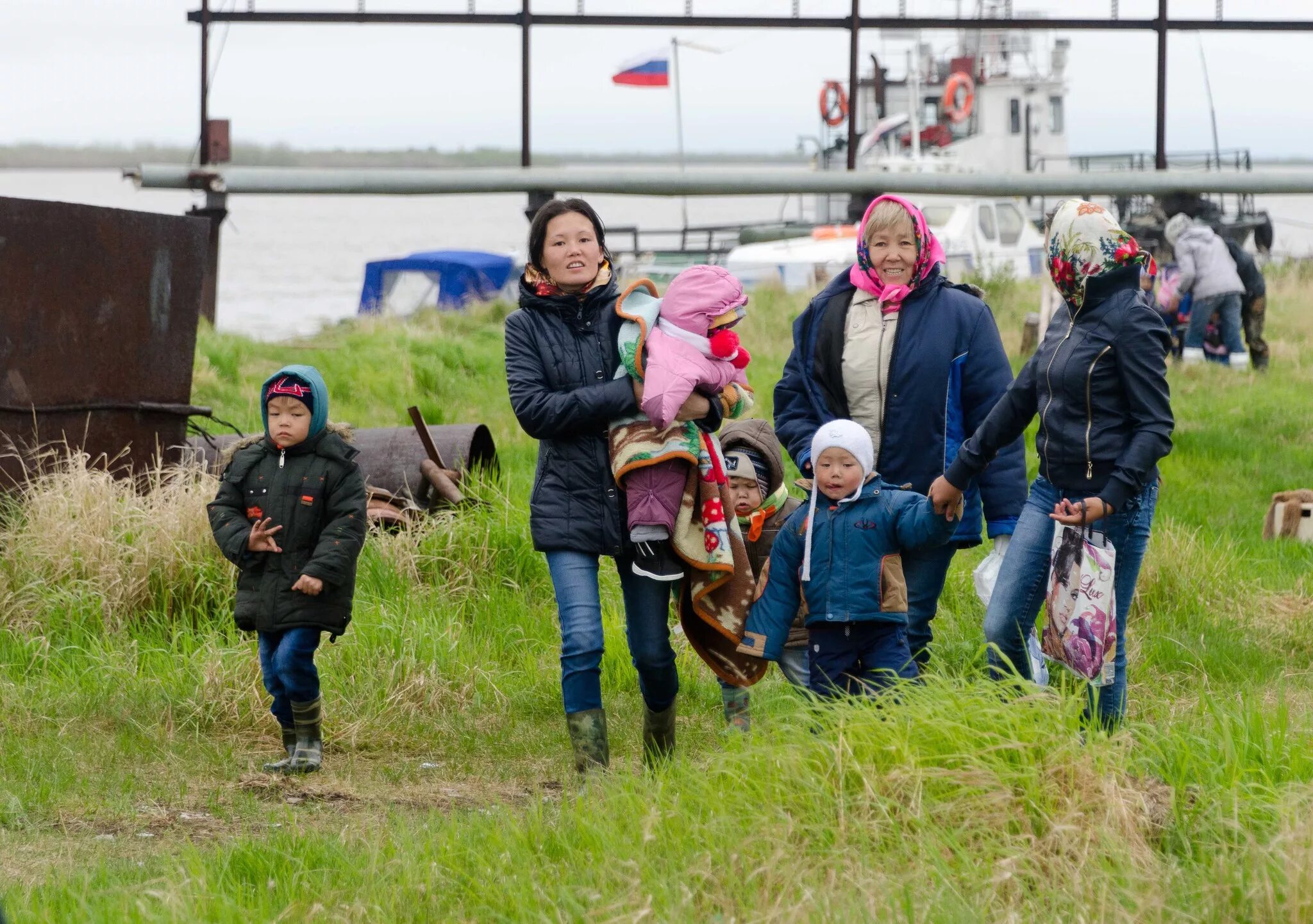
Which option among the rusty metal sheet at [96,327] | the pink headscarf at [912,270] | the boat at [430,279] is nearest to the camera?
the pink headscarf at [912,270]

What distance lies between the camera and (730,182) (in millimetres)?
13766

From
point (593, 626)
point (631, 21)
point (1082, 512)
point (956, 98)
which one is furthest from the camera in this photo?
point (956, 98)

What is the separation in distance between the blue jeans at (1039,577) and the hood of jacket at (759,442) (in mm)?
1137

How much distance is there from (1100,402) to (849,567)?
2.89ft

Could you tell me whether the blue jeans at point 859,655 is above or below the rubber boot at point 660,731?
above

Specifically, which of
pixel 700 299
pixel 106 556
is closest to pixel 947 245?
pixel 106 556

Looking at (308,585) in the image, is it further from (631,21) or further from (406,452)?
(631,21)

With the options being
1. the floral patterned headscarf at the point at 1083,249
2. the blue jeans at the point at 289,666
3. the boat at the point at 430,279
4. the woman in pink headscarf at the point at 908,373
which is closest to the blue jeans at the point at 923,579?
the woman in pink headscarf at the point at 908,373

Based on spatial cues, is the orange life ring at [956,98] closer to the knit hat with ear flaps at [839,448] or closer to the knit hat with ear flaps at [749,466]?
the knit hat with ear flaps at [749,466]

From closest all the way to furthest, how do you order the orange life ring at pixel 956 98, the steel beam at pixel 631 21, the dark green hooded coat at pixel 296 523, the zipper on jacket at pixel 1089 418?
the zipper on jacket at pixel 1089 418, the dark green hooded coat at pixel 296 523, the steel beam at pixel 631 21, the orange life ring at pixel 956 98

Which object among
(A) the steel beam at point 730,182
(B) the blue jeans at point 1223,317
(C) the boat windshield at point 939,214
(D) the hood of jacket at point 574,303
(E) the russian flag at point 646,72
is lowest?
(D) the hood of jacket at point 574,303

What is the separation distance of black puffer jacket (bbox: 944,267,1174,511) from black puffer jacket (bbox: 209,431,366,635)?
2.03 metres

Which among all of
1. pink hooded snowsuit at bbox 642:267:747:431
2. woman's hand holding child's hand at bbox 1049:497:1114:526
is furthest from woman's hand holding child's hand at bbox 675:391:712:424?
woman's hand holding child's hand at bbox 1049:497:1114:526

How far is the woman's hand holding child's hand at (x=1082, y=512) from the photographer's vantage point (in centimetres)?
439
